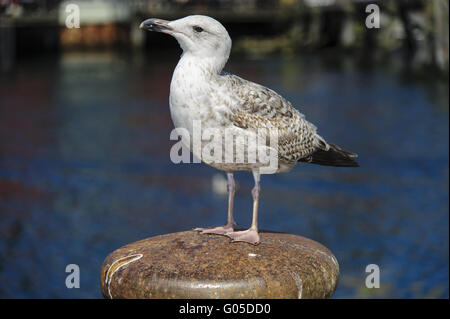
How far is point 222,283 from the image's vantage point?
5.42 metres

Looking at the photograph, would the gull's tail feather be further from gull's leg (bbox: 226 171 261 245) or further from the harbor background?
the harbor background

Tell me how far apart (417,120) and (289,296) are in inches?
796

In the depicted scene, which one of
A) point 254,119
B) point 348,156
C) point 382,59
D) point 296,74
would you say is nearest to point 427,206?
point 348,156

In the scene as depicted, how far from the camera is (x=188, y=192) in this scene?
16.1 m

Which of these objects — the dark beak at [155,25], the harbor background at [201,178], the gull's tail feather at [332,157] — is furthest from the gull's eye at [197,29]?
the harbor background at [201,178]

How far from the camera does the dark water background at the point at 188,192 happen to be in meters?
11.8

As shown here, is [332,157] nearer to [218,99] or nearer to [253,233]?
[253,233]

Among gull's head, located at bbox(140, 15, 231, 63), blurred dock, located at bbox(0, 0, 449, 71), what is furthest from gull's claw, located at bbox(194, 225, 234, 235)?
blurred dock, located at bbox(0, 0, 449, 71)

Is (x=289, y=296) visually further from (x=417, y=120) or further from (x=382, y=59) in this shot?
(x=382, y=59)

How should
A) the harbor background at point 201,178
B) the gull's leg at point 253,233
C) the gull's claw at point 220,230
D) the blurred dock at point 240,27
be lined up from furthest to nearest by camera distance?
the blurred dock at point 240,27 < the harbor background at point 201,178 < the gull's claw at point 220,230 < the gull's leg at point 253,233

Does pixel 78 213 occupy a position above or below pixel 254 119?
below

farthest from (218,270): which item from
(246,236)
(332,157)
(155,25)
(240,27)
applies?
(240,27)

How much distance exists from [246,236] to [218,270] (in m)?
0.60

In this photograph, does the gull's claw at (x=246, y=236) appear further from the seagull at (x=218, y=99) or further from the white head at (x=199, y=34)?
the white head at (x=199, y=34)
